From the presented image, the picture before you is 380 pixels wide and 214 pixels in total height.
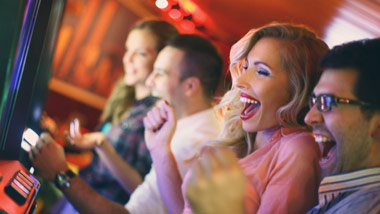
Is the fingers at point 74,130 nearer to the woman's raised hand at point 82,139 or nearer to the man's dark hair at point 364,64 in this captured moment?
the woman's raised hand at point 82,139

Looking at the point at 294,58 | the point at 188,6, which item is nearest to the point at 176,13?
the point at 188,6

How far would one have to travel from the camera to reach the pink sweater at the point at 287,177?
105 cm

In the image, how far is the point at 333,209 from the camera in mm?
967

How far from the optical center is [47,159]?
5.15 feet

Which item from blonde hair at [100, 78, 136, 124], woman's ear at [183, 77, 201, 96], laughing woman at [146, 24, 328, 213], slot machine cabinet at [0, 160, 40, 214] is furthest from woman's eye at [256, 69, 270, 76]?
blonde hair at [100, 78, 136, 124]

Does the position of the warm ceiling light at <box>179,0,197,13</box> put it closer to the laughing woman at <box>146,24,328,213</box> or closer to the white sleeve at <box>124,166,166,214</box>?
the laughing woman at <box>146,24,328,213</box>

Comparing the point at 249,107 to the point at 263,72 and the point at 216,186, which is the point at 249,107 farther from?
the point at 216,186

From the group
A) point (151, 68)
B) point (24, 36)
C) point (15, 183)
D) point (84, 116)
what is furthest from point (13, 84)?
point (84, 116)

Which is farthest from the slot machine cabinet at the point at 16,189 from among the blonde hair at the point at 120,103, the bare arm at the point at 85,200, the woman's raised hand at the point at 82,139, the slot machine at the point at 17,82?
the blonde hair at the point at 120,103

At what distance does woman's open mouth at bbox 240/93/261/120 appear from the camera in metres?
1.17

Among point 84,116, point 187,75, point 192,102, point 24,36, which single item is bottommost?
point 84,116

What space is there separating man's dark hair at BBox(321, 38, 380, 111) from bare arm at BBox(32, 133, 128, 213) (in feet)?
3.15

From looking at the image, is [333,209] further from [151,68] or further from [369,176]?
[151,68]

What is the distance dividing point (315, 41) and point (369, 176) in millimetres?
379
